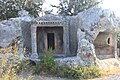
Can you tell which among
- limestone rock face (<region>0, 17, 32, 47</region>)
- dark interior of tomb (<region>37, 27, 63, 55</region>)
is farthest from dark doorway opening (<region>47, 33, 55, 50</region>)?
limestone rock face (<region>0, 17, 32, 47</region>)

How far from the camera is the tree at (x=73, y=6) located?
21.0 meters

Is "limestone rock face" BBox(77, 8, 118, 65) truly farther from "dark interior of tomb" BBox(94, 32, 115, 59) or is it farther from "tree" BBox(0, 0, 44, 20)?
"tree" BBox(0, 0, 44, 20)

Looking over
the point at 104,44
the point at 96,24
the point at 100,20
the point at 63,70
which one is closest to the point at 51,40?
the point at 104,44

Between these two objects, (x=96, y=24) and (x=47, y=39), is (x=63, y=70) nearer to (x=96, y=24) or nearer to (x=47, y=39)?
(x=96, y=24)

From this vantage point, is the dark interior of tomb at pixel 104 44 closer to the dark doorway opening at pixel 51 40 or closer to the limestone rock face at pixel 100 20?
the limestone rock face at pixel 100 20

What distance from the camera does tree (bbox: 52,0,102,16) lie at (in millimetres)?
20953

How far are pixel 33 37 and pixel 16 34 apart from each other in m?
1.08

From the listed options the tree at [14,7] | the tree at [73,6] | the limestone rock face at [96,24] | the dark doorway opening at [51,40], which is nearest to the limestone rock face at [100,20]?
the limestone rock face at [96,24]

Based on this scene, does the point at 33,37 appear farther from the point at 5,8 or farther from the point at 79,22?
the point at 5,8

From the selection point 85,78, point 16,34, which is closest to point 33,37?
point 16,34

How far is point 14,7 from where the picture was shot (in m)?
20.6

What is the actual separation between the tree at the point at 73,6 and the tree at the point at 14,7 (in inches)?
81.5

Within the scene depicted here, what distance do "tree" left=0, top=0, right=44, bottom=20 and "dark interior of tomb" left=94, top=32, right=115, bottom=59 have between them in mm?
7377

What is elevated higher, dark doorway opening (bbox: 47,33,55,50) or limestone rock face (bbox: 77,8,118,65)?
limestone rock face (bbox: 77,8,118,65)
